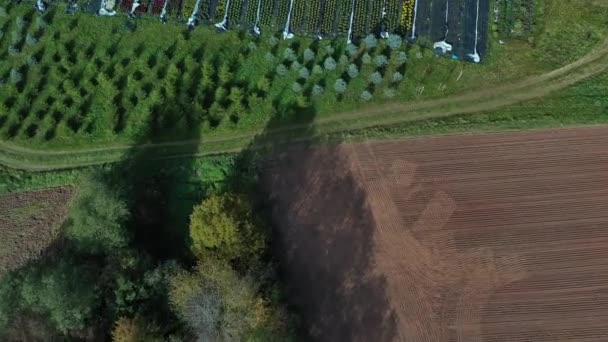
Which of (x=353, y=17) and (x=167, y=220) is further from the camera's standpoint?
(x=353, y=17)

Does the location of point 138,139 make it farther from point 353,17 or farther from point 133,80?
point 353,17

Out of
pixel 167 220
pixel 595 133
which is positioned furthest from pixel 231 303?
pixel 595 133

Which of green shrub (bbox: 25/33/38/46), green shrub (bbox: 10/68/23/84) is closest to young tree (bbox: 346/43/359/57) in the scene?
green shrub (bbox: 25/33/38/46)

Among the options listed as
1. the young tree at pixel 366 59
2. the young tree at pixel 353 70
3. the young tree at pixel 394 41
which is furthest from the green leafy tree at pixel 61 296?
the young tree at pixel 394 41

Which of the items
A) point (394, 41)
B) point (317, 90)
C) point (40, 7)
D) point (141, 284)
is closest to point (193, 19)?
point (317, 90)

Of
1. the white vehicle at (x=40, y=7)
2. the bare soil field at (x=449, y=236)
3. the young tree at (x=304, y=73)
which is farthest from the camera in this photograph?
the white vehicle at (x=40, y=7)

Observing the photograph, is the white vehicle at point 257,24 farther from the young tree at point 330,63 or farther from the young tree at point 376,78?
the young tree at point 376,78
